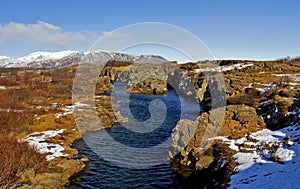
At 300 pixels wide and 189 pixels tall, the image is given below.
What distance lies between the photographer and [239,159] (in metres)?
27.1

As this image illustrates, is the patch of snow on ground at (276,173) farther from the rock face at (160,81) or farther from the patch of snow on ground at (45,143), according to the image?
the rock face at (160,81)

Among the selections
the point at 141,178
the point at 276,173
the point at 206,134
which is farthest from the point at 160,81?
the point at 276,173

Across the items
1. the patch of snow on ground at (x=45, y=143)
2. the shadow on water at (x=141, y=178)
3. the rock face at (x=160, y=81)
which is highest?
the rock face at (x=160, y=81)

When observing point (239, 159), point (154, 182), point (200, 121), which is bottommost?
point (154, 182)

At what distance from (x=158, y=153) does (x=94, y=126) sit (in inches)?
642

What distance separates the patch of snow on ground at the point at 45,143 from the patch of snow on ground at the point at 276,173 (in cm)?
2038

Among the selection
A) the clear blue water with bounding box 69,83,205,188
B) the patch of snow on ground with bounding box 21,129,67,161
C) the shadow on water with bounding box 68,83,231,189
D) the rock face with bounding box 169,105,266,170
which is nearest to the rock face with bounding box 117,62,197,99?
the clear blue water with bounding box 69,83,205,188

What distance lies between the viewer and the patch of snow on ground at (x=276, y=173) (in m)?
20.4

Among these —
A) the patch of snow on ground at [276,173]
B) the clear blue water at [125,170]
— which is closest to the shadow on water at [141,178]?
the clear blue water at [125,170]

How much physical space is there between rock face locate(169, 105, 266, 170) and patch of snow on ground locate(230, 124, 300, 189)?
146 inches

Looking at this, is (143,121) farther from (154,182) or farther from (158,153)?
(154,182)

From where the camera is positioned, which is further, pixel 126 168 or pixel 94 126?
pixel 94 126

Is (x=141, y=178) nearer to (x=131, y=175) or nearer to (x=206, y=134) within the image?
(x=131, y=175)

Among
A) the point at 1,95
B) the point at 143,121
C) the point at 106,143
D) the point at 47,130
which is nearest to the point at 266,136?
the point at 106,143
